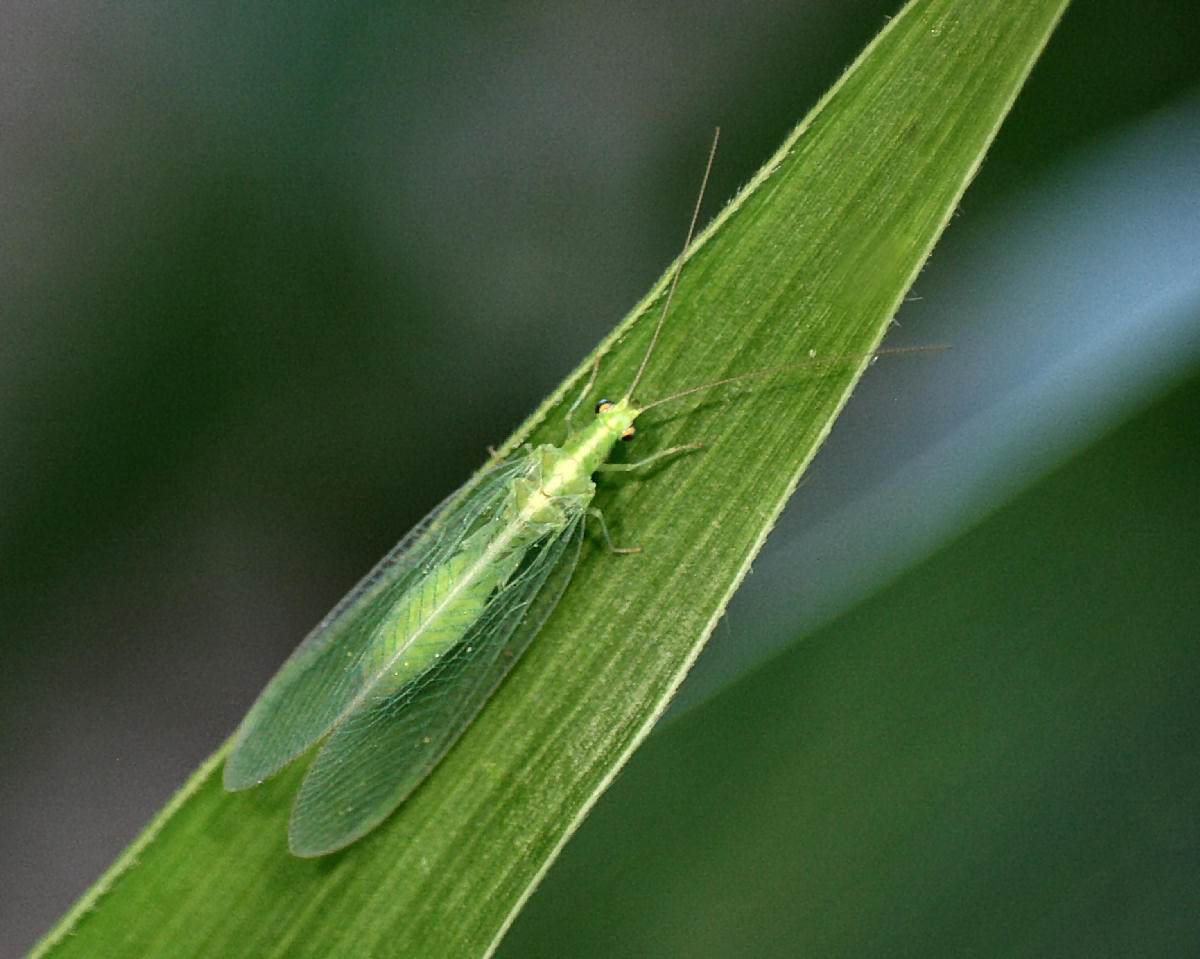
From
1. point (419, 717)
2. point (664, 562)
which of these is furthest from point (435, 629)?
point (664, 562)

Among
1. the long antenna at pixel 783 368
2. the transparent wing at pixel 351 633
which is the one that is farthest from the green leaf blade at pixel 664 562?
the transparent wing at pixel 351 633

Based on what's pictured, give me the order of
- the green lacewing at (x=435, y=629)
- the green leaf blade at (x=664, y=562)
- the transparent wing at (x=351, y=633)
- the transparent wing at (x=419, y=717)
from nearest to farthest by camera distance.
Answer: the green leaf blade at (x=664, y=562) < the transparent wing at (x=419, y=717) < the green lacewing at (x=435, y=629) < the transparent wing at (x=351, y=633)

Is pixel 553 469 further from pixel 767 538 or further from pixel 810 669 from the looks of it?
pixel 810 669

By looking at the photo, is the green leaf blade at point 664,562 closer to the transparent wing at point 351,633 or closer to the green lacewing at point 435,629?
the green lacewing at point 435,629

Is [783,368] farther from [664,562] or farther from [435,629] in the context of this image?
[435,629]

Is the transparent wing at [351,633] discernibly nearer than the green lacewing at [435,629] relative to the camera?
No

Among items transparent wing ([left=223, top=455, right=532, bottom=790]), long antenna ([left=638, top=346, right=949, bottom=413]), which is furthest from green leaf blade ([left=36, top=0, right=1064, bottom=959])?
transparent wing ([left=223, top=455, right=532, bottom=790])

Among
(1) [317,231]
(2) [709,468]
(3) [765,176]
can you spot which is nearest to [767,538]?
(2) [709,468]
